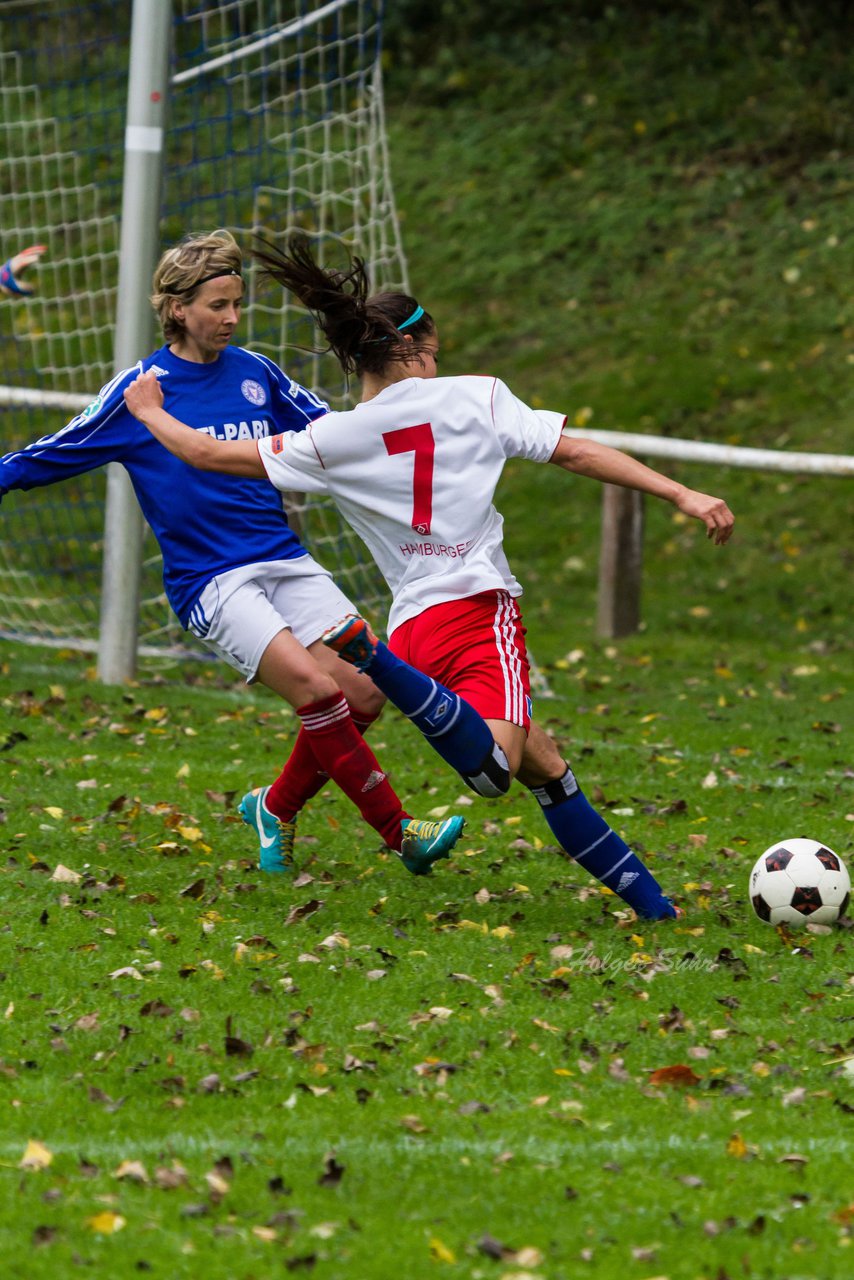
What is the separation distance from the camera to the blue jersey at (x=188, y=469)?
568cm

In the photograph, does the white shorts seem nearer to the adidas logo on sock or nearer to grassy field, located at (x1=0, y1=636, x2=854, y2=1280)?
grassy field, located at (x1=0, y1=636, x2=854, y2=1280)

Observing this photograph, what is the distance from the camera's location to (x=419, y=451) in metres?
4.92

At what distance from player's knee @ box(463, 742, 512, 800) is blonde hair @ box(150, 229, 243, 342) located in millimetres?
1863

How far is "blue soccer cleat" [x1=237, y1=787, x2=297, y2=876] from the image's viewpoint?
581 cm

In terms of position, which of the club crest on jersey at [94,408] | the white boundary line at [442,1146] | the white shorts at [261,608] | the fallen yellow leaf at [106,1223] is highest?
the club crest on jersey at [94,408]

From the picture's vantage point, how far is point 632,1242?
331 centimetres

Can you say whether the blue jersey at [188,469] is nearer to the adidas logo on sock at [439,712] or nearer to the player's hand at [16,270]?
the adidas logo on sock at [439,712]

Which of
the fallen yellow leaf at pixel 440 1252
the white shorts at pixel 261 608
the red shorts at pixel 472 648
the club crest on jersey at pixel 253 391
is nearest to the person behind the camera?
the fallen yellow leaf at pixel 440 1252

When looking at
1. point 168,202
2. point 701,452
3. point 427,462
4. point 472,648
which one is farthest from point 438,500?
point 168,202

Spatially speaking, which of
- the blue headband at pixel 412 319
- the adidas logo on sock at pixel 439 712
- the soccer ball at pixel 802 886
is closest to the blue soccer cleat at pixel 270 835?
the adidas logo on sock at pixel 439 712

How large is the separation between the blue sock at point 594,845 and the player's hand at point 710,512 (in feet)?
2.92

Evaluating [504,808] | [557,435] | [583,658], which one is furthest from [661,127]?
[557,435]

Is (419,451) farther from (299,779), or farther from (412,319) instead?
(299,779)

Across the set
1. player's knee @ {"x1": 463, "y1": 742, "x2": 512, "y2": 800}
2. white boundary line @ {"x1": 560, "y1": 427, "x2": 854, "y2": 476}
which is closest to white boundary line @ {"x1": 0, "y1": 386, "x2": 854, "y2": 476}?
white boundary line @ {"x1": 560, "y1": 427, "x2": 854, "y2": 476}
